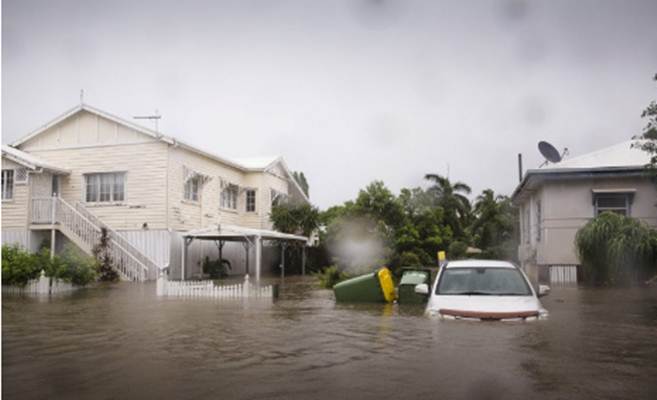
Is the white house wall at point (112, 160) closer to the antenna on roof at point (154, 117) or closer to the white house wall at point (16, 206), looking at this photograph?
the antenna on roof at point (154, 117)

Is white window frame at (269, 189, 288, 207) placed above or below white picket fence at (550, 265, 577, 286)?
above

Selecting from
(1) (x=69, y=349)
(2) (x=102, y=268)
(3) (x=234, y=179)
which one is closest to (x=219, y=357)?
(1) (x=69, y=349)

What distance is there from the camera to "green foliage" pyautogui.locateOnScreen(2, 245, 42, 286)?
1773 centimetres

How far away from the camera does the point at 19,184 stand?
2553 cm

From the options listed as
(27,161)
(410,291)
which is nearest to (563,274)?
(410,291)

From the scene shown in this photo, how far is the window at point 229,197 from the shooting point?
32062mm

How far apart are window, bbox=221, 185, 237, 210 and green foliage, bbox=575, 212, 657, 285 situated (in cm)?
1826

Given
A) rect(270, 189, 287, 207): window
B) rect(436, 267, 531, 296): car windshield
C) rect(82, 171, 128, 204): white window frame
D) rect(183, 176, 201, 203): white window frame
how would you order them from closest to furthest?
1. rect(436, 267, 531, 296): car windshield
2. rect(82, 171, 128, 204): white window frame
3. rect(183, 176, 201, 203): white window frame
4. rect(270, 189, 287, 207): window

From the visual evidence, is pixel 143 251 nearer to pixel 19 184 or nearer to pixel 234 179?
pixel 19 184

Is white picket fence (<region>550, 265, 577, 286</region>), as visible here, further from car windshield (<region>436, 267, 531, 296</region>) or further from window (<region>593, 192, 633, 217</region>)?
car windshield (<region>436, 267, 531, 296</region>)

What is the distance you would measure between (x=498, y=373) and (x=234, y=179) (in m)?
27.3

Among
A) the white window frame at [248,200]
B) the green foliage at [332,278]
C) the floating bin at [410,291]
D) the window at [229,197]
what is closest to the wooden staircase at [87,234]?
the window at [229,197]

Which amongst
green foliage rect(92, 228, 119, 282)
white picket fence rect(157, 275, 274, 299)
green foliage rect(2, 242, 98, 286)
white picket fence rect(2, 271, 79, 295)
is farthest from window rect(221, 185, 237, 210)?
white picket fence rect(157, 275, 274, 299)

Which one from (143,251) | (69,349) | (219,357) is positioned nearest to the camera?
(219,357)
